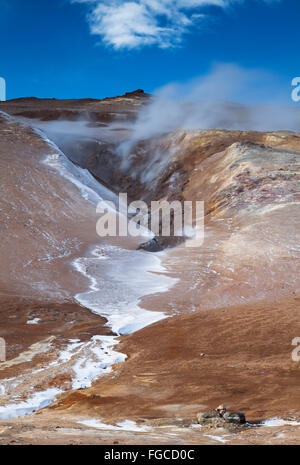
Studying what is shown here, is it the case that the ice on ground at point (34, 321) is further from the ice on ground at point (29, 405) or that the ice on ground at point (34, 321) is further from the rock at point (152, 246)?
the rock at point (152, 246)

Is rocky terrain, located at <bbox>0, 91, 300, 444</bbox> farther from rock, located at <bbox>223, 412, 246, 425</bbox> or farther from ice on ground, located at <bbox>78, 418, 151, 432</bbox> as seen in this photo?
rock, located at <bbox>223, 412, 246, 425</bbox>

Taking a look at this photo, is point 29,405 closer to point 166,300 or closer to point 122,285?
point 166,300

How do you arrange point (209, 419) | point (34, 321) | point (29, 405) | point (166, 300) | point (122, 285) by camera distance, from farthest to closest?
point (122, 285)
point (166, 300)
point (34, 321)
point (29, 405)
point (209, 419)

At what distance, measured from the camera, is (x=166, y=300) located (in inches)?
609

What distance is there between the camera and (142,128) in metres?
43.3

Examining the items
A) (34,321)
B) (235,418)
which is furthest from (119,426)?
(34,321)

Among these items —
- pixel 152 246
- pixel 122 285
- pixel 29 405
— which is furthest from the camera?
pixel 152 246

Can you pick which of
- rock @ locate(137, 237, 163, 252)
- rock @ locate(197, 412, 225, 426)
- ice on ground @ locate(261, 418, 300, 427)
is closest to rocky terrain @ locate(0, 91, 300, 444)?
ice on ground @ locate(261, 418, 300, 427)

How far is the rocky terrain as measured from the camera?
6.94 metres

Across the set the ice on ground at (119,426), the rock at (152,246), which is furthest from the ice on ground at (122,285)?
the ice on ground at (119,426)

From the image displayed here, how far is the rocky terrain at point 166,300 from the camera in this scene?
6.94 meters

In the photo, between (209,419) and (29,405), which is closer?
(209,419)

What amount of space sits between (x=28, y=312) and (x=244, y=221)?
12.7 m
